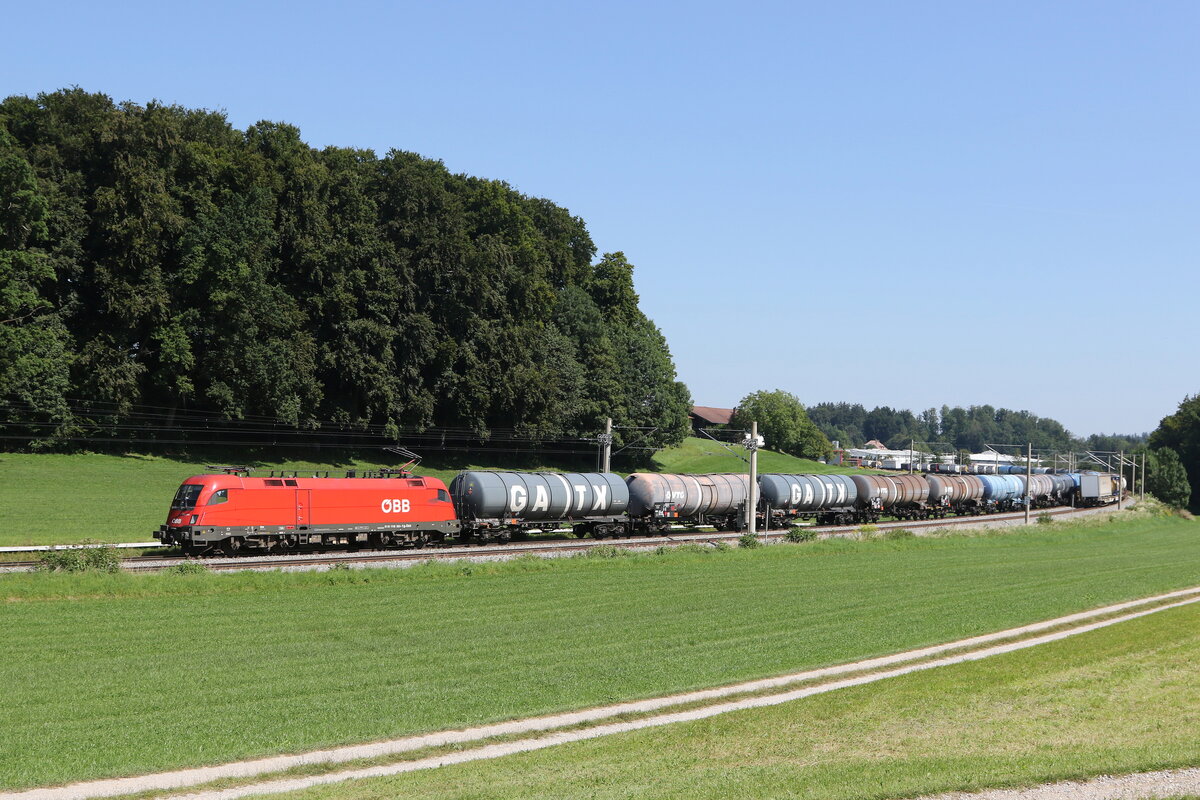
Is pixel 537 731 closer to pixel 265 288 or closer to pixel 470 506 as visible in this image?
pixel 470 506

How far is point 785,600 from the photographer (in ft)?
110

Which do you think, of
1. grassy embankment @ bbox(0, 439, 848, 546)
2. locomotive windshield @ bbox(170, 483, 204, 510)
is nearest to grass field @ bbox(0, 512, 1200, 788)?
locomotive windshield @ bbox(170, 483, 204, 510)

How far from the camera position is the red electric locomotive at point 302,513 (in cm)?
3822

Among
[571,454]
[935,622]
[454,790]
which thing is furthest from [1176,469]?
[454,790]

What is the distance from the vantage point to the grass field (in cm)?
1661

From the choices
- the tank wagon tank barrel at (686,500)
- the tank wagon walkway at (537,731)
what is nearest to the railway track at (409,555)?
the tank wagon tank barrel at (686,500)

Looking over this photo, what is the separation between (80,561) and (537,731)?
21012mm

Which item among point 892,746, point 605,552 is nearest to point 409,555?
point 605,552

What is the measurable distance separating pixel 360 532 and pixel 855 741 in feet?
97.9

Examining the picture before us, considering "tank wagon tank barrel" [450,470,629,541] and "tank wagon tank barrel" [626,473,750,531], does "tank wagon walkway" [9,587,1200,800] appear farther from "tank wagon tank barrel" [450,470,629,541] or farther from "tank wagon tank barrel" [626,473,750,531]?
"tank wagon tank barrel" [626,473,750,531]

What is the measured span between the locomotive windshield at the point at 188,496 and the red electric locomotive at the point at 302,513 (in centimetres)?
4

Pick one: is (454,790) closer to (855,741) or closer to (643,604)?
(855,741)

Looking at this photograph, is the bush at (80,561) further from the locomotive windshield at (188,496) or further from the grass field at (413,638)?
the locomotive windshield at (188,496)

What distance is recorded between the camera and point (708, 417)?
176625 mm
